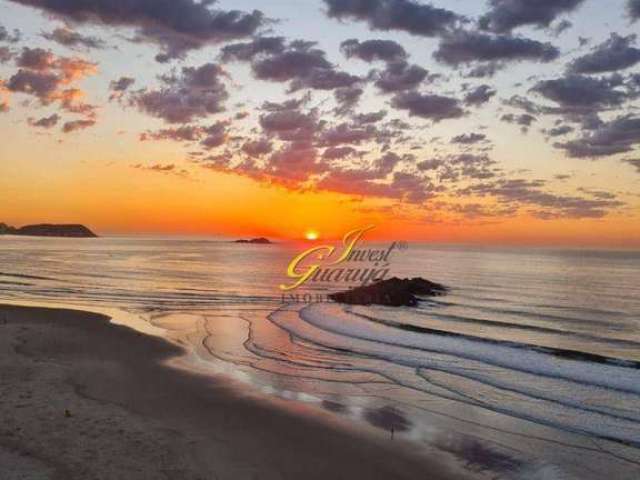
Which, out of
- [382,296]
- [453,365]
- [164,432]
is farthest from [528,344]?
[164,432]

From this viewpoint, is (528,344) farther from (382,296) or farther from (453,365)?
(382,296)

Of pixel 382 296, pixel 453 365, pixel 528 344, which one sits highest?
pixel 382 296

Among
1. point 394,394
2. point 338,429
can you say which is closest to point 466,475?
point 338,429

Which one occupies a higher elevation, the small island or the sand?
the small island

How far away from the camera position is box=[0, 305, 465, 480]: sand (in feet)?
34.5

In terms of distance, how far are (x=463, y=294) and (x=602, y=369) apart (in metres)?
32.8

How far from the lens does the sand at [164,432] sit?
1051 centimetres

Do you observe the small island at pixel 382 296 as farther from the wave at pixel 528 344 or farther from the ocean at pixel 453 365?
the wave at pixel 528 344

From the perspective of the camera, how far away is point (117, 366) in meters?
19.6

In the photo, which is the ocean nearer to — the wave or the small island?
the wave

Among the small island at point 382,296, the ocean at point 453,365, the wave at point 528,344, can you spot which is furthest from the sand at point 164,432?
the small island at point 382,296

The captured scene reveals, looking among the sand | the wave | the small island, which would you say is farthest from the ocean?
the small island

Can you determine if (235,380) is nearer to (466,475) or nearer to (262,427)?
(262,427)

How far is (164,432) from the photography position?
12.5 metres
